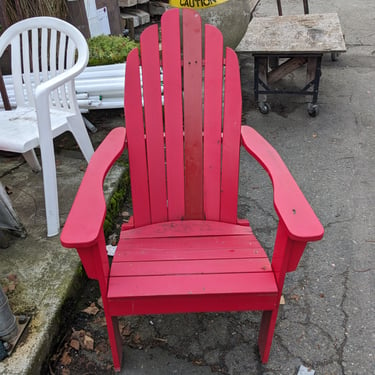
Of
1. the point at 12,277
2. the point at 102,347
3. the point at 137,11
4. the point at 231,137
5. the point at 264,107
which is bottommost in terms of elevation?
the point at 264,107

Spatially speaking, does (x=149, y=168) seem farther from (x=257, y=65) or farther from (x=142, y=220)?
(x=257, y=65)

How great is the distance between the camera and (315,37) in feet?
12.0

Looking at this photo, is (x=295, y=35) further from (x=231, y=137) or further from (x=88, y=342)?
(x=88, y=342)

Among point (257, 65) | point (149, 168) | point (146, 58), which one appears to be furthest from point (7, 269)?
point (257, 65)

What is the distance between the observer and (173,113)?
191 cm

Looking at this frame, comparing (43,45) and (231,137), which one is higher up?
(43,45)

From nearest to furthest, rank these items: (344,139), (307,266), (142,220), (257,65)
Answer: (142,220), (307,266), (344,139), (257,65)

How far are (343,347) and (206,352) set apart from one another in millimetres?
616

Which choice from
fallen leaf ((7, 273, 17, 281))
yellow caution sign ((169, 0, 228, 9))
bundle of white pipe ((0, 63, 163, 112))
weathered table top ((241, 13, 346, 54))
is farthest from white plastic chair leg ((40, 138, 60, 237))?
yellow caution sign ((169, 0, 228, 9))

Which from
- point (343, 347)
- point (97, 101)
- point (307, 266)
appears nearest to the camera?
point (343, 347)

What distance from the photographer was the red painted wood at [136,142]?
1.85 metres

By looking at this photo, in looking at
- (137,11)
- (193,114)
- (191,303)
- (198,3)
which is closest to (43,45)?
(193,114)

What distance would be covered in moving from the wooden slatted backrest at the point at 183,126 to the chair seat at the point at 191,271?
0.53 feet

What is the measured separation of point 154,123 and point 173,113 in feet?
0.34
